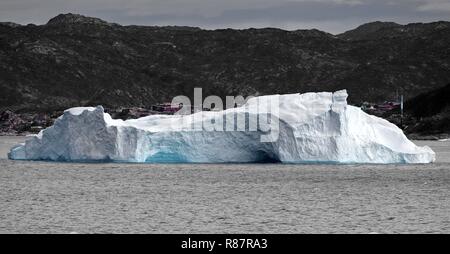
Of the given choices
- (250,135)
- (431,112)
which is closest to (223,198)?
(250,135)

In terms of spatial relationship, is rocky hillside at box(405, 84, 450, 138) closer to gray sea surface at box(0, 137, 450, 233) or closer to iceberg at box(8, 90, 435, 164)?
gray sea surface at box(0, 137, 450, 233)

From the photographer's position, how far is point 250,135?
3716 cm

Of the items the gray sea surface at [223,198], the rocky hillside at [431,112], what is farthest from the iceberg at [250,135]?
the rocky hillside at [431,112]

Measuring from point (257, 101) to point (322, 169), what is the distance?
4.95 meters

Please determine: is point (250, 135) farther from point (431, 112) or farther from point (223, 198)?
point (431, 112)

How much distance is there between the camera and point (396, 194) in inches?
1184

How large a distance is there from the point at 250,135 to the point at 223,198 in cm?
857

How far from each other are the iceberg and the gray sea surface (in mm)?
827

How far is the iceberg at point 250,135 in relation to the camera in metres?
36.6

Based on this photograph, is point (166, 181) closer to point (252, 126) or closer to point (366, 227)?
point (252, 126)

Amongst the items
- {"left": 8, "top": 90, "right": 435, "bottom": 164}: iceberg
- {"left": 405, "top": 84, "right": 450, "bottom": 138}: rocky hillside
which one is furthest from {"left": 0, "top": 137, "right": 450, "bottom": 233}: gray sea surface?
{"left": 405, "top": 84, "right": 450, "bottom": 138}: rocky hillside

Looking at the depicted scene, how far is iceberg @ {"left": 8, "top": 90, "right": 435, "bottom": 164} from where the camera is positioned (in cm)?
3659

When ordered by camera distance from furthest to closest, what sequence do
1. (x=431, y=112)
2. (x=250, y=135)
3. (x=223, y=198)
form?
(x=431, y=112)
(x=250, y=135)
(x=223, y=198)
